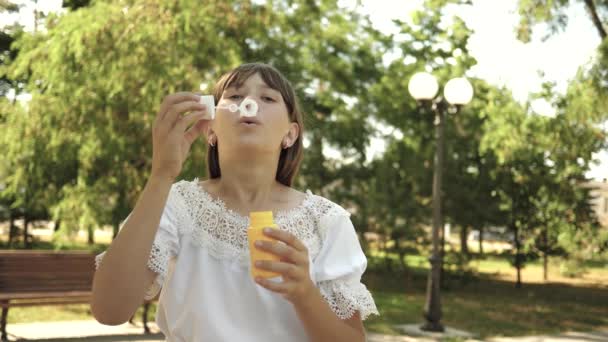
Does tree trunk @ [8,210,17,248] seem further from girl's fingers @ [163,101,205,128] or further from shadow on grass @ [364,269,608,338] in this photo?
girl's fingers @ [163,101,205,128]

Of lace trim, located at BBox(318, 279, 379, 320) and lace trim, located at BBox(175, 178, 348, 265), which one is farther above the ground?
lace trim, located at BBox(175, 178, 348, 265)

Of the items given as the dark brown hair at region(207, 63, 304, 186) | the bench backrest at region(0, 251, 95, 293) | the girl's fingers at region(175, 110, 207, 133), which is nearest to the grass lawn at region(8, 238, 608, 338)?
the bench backrest at region(0, 251, 95, 293)

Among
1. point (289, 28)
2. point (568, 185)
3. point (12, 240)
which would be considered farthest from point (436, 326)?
point (12, 240)

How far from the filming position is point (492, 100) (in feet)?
43.4

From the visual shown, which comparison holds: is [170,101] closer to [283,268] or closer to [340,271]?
[283,268]

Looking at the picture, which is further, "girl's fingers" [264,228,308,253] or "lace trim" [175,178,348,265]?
"lace trim" [175,178,348,265]

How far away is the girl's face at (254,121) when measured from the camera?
1.69 metres

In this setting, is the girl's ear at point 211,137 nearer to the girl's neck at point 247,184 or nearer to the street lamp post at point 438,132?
the girl's neck at point 247,184

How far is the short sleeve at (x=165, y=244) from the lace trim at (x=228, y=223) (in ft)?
0.08

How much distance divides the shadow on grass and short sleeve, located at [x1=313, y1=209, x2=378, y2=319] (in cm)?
728

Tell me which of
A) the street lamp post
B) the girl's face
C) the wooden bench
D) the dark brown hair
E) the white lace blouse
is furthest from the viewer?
the street lamp post

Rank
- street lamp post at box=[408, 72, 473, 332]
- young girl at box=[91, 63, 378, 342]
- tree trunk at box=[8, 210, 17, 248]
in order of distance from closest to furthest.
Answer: young girl at box=[91, 63, 378, 342] < street lamp post at box=[408, 72, 473, 332] < tree trunk at box=[8, 210, 17, 248]

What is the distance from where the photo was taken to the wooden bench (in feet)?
22.8

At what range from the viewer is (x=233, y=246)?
1.67 meters
